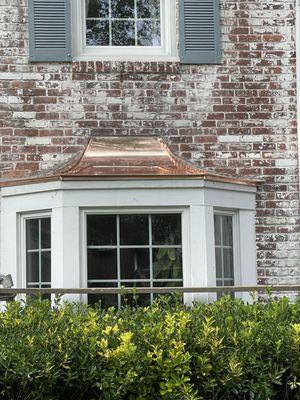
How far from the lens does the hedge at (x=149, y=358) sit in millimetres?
4832

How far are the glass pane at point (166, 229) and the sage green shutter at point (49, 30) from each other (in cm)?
171

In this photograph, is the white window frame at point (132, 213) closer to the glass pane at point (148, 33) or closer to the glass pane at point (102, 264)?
the glass pane at point (102, 264)

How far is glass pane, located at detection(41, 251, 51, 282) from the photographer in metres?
8.00

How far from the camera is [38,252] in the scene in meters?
8.06

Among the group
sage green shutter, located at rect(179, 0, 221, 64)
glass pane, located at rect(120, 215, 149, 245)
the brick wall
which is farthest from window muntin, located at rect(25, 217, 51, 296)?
sage green shutter, located at rect(179, 0, 221, 64)

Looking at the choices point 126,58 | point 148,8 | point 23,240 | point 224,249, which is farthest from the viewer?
point 148,8

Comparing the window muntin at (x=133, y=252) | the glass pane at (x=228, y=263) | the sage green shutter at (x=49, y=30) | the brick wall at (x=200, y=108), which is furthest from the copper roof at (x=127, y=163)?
the sage green shutter at (x=49, y=30)

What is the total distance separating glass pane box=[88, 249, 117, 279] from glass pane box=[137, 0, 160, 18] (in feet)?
7.59

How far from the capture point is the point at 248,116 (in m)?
8.47

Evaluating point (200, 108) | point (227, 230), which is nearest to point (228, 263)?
point (227, 230)

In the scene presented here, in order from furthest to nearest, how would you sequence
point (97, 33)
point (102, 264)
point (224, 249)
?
point (97, 33) < point (224, 249) < point (102, 264)

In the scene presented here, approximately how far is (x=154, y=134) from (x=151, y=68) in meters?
0.61

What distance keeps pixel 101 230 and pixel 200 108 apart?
4.95 feet

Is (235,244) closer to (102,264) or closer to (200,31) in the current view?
(102,264)
